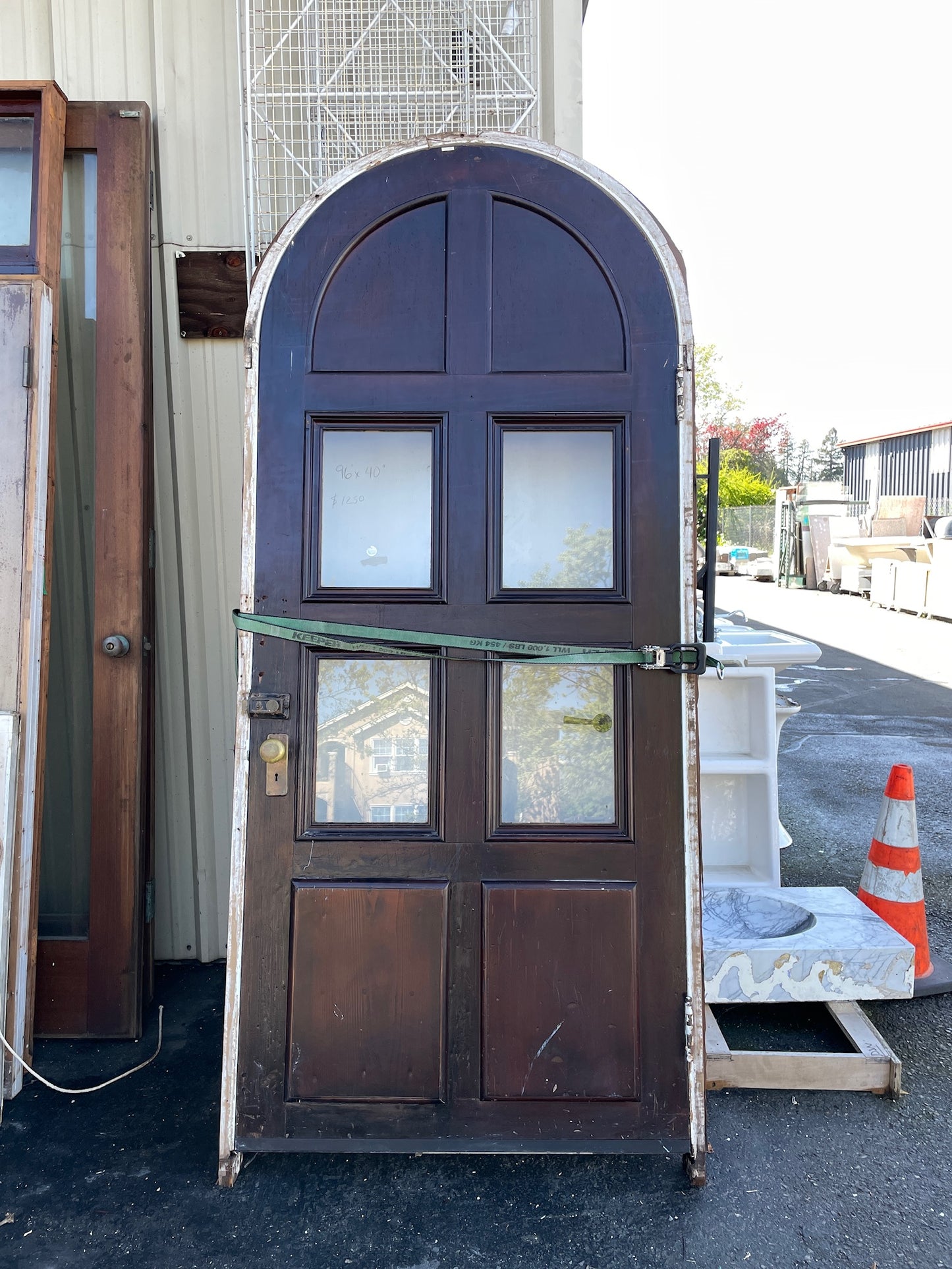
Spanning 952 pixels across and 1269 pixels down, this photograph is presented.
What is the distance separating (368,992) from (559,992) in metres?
0.48

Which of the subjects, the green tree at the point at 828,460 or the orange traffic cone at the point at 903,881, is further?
the green tree at the point at 828,460

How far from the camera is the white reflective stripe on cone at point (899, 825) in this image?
3105mm

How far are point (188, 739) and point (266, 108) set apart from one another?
7.31ft

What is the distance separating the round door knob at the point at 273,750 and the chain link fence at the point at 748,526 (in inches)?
942

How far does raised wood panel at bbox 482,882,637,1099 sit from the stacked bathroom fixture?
2.03 feet

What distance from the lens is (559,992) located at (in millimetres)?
2074

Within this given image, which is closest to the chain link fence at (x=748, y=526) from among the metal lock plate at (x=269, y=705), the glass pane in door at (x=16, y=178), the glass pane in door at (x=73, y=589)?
the glass pane in door at (x=73, y=589)

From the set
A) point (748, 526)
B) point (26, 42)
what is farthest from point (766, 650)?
point (748, 526)

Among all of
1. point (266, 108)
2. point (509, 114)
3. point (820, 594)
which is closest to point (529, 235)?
point (509, 114)

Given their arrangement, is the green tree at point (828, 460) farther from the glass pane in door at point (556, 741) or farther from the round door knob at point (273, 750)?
the round door knob at point (273, 750)

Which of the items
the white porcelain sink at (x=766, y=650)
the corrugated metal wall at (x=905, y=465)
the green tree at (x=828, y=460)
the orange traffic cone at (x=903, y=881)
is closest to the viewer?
the orange traffic cone at (x=903, y=881)

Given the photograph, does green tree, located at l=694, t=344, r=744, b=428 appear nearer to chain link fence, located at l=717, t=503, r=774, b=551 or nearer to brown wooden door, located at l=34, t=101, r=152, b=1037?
chain link fence, located at l=717, t=503, r=774, b=551

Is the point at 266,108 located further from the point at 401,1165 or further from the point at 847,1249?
the point at 847,1249

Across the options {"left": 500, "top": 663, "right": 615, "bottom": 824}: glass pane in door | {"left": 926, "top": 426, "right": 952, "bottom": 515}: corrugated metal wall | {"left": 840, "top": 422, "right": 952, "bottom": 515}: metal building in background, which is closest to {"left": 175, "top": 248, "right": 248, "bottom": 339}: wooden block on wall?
Answer: {"left": 500, "top": 663, "right": 615, "bottom": 824}: glass pane in door
